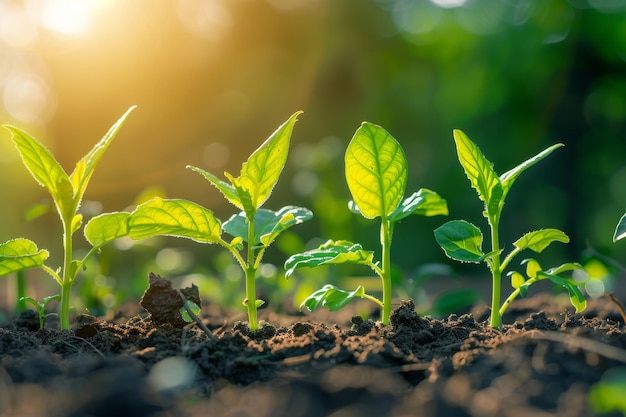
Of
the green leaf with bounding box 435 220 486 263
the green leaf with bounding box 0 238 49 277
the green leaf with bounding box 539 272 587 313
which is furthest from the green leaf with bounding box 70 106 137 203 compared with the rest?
the green leaf with bounding box 539 272 587 313

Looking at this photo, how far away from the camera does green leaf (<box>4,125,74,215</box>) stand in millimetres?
1999

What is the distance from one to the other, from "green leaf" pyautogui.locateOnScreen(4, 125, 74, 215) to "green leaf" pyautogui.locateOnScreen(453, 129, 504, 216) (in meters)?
1.33

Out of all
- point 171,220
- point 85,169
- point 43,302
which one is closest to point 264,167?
point 171,220

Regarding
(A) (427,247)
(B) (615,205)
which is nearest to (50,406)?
(A) (427,247)

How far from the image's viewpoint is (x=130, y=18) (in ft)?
33.4

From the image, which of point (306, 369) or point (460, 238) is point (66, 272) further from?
point (460, 238)

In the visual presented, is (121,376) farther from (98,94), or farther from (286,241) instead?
(98,94)

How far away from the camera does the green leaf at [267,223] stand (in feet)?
6.71

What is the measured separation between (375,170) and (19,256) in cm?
118

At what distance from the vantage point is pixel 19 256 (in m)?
1.92

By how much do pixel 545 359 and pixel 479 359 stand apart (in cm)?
16

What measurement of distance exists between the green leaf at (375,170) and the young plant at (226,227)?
0.20 meters

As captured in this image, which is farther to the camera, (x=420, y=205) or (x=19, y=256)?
(x=420, y=205)

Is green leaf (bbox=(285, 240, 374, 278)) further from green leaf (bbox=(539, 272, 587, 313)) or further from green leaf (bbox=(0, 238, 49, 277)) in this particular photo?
green leaf (bbox=(0, 238, 49, 277))
